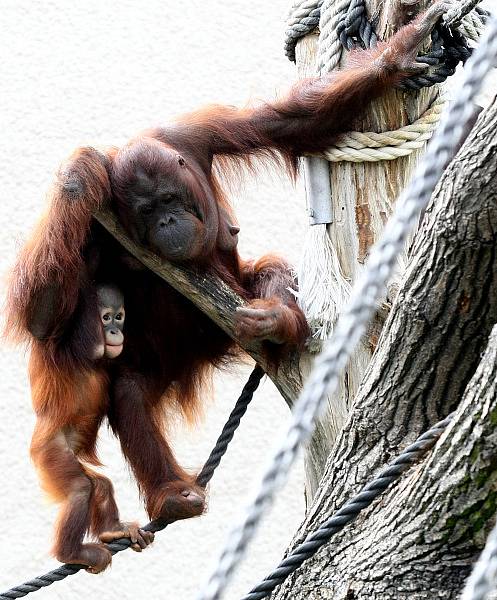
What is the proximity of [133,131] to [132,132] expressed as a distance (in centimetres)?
1

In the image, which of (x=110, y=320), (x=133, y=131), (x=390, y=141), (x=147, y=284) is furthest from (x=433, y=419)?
(x=133, y=131)

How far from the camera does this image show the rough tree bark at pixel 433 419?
5.74 feet

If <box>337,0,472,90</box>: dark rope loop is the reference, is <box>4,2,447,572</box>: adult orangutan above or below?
below

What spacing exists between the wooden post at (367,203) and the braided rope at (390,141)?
29 mm

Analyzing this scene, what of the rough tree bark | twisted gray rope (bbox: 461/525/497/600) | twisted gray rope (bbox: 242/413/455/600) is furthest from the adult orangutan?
twisted gray rope (bbox: 461/525/497/600)

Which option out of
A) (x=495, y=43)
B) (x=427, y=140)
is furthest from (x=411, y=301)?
(x=427, y=140)

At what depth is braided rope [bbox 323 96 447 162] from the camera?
9.20 ft

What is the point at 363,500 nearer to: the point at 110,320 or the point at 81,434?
the point at 110,320

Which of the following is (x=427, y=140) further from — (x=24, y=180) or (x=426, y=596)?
(x=24, y=180)

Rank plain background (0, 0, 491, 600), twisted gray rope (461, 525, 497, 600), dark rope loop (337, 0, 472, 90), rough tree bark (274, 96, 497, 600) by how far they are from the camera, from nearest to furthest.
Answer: twisted gray rope (461, 525, 497, 600)
rough tree bark (274, 96, 497, 600)
dark rope loop (337, 0, 472, 90)
plain background (0, 0, 491, 600)

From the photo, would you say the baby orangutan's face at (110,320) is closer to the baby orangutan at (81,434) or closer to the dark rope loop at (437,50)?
the baby orangutan at (81,434)

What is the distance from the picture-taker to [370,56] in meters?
2.88

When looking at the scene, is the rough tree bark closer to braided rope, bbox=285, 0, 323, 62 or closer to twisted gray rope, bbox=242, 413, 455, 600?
twisted gray rope, bbox=242, 413, 455, 600

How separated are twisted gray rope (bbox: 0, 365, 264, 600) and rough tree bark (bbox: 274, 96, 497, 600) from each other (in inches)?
38.2
